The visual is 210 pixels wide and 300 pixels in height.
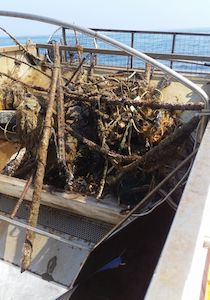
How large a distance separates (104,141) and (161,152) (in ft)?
2.45

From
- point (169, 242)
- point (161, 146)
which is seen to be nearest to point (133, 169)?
point (161, 146)

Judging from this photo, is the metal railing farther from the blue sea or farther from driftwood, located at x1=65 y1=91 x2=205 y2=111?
driftwood, located at x1=65 y1=91 x2=205 y2=111

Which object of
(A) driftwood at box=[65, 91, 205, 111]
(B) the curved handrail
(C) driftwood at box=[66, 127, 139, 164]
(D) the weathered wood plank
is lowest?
(D) the weathered wood plank

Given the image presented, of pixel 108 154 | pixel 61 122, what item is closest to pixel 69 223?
pixel 108 154

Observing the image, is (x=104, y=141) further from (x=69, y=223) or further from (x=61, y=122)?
(x=69, y=223)

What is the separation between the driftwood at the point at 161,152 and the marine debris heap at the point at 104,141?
0.01 metres

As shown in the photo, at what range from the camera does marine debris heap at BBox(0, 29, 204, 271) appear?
11.6 ft

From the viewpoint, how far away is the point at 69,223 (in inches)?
153

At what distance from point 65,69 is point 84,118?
2.25m

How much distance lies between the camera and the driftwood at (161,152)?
3480mm

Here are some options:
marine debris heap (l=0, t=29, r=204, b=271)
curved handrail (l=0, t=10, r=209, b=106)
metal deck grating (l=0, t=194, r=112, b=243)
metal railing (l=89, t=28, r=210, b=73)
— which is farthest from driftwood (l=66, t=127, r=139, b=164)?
metal railing (l=89, t=28, r=210, b=73)

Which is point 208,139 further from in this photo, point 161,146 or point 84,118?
point 84,118

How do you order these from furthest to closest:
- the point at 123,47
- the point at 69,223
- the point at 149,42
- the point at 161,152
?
the point at 149,42, the point at 69,223, the point at 161,152, the point at 123,47

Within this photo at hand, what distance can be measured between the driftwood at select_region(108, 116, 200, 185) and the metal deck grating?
70cm
